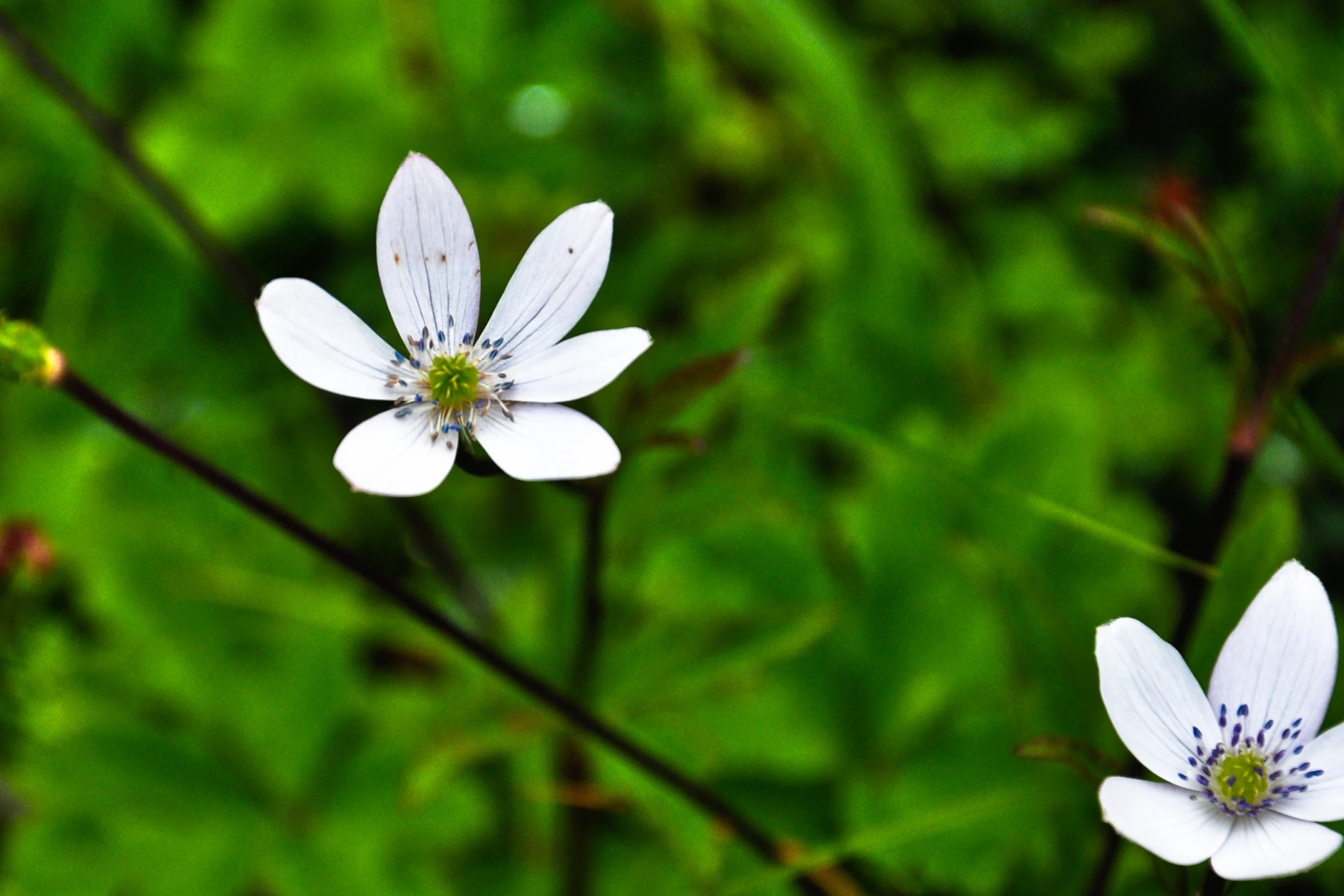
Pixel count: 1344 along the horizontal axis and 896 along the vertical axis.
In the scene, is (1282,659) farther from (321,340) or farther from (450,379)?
(321,340)

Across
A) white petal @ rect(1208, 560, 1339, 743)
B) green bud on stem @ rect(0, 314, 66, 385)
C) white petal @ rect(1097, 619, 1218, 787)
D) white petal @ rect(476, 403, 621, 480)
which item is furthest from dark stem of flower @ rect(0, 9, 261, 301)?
white petal @ rect(1208, 560, 1339, 743)

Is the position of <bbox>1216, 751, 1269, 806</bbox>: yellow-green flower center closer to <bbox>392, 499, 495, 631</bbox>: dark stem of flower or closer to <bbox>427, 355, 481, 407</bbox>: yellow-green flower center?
<bbox>427, 355, 481, 407</bbox>: yellow-green flower center

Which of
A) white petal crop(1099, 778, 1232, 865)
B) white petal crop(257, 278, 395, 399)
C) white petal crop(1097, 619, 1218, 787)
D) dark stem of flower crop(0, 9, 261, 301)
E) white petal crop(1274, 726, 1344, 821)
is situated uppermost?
dark stem of flower crop(0, 9, 261, 301)

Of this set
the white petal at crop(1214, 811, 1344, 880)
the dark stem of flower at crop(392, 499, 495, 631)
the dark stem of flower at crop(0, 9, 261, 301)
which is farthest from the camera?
the dark stem of flower at crop(392, 499, 495, 631)

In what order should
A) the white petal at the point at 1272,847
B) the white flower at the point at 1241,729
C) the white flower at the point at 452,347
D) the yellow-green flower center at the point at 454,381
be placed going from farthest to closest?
the yellow-green flower center at the point at 454,381, the white flower at the point at 452,347, the white flower at the point at 1241,729, the white petal at the point at 1272,847

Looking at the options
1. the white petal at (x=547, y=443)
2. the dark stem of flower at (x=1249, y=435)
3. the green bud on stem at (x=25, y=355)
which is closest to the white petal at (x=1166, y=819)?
the dark stem of flower at (x=1249, y=435)

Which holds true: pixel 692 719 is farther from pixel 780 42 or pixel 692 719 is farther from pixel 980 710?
pixel 780 42

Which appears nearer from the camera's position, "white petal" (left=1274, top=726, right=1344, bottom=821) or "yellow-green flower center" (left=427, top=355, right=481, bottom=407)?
"white petal" (left=1274, top=726, right=1344, bottom=821)

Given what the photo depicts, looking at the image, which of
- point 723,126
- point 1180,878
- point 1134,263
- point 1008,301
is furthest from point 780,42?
point 1180,878

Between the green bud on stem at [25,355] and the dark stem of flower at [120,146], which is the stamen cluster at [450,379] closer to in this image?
the green bud on stem at [25,355]
